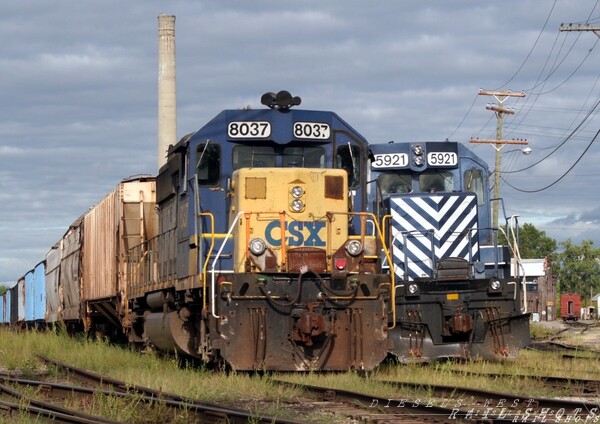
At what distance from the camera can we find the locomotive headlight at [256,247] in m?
11.8

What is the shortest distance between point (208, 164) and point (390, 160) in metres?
4.78

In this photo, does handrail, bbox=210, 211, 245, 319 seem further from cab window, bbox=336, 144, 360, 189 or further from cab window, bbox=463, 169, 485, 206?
cab window, bbox=463, 169, 485, 206

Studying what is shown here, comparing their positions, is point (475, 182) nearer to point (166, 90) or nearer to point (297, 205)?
point (297, 205)

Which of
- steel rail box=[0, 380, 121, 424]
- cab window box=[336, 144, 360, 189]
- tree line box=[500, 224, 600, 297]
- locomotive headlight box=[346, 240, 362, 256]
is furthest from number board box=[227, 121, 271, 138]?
tree line box=[500, 224, 600, 297]

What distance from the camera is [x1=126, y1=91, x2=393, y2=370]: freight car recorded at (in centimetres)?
1166

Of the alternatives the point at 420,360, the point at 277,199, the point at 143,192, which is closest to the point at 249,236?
the point at 277,199

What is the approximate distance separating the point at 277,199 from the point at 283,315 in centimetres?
155

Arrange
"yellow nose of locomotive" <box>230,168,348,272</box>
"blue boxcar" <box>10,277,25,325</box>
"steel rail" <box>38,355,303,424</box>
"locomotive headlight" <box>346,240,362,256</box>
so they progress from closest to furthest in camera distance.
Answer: "steel rail" <box>38,355,303,424</box> < "yellow nose of locomotive" <box>230,168,348,272</box> < "locomotive headlight" <box>346,240,362,256</box> < "blue boxcar" <box>10,277,25,325</box>

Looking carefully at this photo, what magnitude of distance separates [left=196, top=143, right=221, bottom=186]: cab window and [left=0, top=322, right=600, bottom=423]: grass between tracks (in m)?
2.50

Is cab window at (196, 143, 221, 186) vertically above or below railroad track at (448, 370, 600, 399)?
above

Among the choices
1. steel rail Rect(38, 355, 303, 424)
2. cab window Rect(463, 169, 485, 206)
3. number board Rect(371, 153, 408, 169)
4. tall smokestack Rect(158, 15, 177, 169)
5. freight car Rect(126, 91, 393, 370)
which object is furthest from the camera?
tall smokestack Rect(158, 15, 177, 169)

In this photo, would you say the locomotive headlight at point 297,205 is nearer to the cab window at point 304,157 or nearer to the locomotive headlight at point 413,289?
the cab window at point 304,157

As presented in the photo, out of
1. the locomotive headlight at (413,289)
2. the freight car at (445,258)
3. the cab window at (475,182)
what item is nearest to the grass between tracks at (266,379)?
the freight car at (445,258)

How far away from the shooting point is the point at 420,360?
45.5 feet
